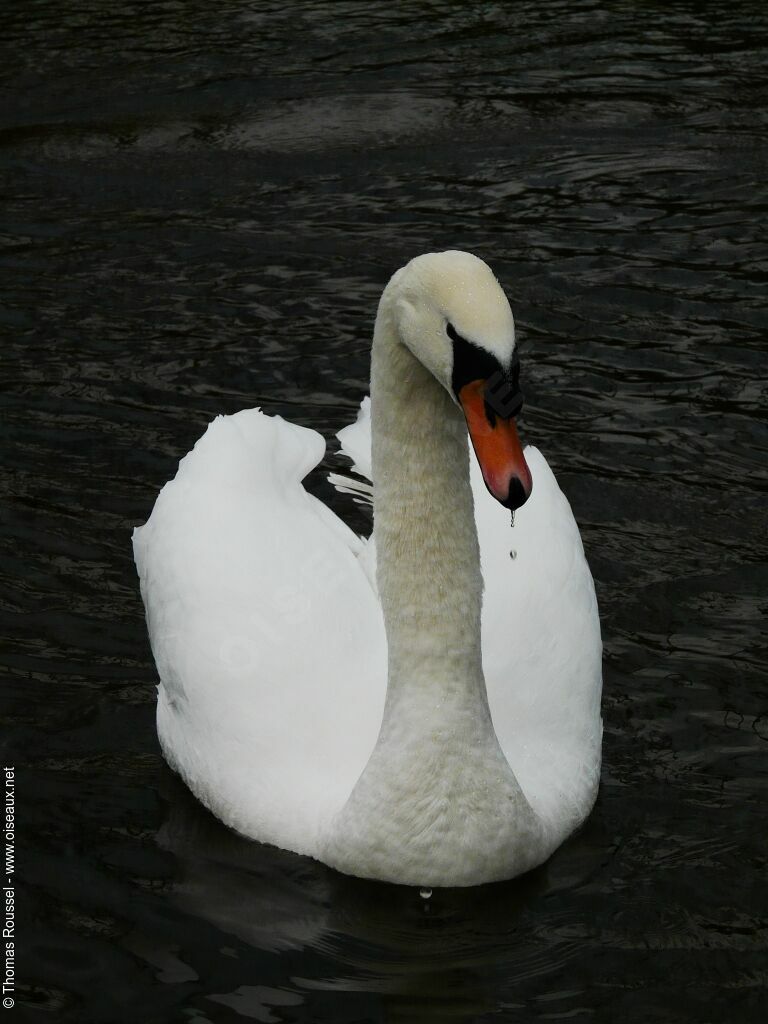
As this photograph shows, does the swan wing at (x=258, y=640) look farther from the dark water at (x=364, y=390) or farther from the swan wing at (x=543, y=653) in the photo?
the swan wing at (x=543, y=653)

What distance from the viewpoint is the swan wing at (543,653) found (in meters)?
5.94

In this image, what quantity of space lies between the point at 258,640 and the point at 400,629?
0.87 metres

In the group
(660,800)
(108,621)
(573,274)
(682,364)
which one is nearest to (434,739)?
(660,800)

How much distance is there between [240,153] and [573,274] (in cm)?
311

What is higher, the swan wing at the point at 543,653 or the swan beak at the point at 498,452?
the swan beak at the point at 498,452

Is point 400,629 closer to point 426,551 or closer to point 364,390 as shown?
point 426,551

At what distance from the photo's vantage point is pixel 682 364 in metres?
9.29

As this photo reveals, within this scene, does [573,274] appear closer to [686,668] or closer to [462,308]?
[686,668]

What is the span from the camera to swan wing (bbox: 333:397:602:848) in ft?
19.5

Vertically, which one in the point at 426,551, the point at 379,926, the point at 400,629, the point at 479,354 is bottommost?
the point at 379,926

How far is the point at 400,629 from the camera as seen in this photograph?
18.0 ft

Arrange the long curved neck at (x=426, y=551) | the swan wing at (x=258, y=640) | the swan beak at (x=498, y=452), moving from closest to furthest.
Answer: the swan beak at (x=498, y=452), the long curved neck at (x=426, y=551), the swan wing at (x=258, y=640)
